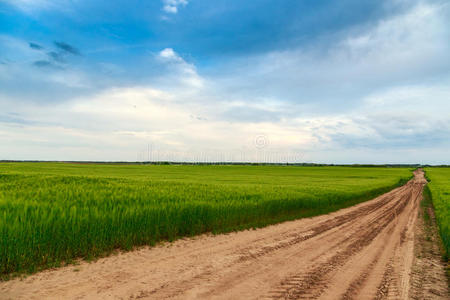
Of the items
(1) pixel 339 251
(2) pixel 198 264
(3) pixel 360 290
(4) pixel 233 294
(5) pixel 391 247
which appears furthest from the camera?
(5) pixel 391 247

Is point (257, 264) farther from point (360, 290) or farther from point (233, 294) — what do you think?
point (360, 290)

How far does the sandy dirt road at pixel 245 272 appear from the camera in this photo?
18.5 ft

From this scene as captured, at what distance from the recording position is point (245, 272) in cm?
680

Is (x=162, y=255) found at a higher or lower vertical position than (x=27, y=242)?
lower

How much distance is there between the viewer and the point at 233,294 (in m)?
5.57

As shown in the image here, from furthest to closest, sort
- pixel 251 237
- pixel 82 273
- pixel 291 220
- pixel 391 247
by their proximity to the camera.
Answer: pixel 291 220, pixel 251 237, pixel 391 247, pixel 82 273

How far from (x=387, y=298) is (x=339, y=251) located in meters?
3.33

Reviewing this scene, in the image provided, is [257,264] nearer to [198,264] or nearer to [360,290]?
[198,264]

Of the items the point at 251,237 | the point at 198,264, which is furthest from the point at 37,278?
the point at 251,237

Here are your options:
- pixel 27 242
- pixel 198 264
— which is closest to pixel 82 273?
pixel 27 242

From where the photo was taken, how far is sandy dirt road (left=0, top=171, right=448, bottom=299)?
5.63m

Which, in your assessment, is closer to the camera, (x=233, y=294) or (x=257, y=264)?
(x=233, y=294)

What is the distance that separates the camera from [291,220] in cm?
1455

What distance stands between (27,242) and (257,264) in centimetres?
609
